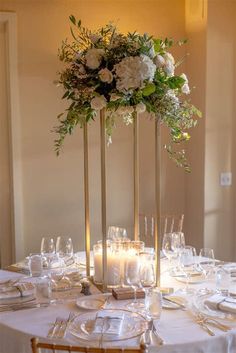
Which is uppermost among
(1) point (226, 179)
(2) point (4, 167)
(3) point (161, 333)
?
(2) point (4, 167)

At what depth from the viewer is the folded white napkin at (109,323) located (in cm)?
185

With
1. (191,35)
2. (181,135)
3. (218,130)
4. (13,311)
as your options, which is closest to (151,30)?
(191,35)

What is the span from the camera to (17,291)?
7.45 feet

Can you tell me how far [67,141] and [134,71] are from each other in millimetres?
1999

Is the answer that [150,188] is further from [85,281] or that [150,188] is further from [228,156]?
[85,281]

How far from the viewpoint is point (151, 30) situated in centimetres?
416

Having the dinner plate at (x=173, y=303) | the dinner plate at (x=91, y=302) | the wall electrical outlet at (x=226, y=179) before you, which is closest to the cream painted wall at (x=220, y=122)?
the wall electrical outlet at (x=226, y=179)

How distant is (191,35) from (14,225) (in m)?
2.22

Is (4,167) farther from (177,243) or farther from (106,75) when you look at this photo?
(106,75)

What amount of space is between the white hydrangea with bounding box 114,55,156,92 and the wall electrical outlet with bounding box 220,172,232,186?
2.16m

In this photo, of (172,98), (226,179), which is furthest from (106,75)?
(226,179)

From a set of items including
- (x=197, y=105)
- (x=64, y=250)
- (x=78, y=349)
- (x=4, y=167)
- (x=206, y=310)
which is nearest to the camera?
(x=78, y=349)

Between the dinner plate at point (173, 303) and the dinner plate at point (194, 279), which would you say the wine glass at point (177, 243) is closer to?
the dinner plate at point (194, 279)

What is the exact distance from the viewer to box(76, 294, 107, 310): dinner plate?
211cm
